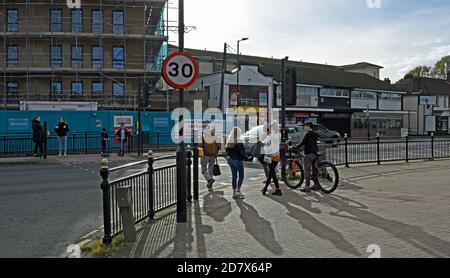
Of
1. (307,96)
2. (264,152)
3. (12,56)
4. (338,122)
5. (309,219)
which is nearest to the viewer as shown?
(309,219)

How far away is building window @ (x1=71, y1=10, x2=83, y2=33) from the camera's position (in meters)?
34.9

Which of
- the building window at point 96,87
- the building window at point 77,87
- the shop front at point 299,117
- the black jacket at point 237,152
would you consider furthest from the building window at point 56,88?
the black jacket at point 237,152

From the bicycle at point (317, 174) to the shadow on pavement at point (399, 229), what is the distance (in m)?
1.26

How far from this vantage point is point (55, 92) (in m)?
34.0

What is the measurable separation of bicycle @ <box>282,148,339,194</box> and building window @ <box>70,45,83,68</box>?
1120 inches

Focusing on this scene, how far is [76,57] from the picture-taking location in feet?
115

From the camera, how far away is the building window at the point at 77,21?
114ft

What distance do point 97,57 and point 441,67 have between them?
77.4 metres

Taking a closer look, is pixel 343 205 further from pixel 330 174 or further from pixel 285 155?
pixel 285 155

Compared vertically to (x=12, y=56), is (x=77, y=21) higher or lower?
higher

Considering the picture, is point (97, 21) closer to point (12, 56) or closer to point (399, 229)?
point (12, 56)

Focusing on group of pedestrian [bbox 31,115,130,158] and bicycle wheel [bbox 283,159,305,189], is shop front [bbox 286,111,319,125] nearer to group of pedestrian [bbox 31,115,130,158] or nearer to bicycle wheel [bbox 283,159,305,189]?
group of pedestrian [bbox 31,115,130,158]

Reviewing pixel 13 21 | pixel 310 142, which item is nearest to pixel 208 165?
pixel 310 142
